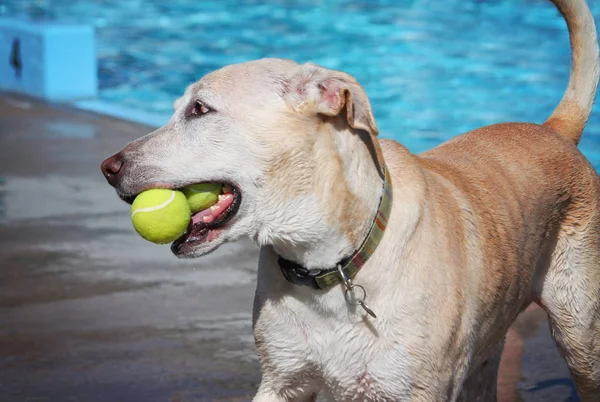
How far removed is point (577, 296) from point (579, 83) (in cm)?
106

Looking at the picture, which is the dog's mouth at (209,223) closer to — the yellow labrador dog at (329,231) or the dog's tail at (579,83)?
the yellow labrador dog at (329,231)

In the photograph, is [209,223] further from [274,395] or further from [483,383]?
[483,383]

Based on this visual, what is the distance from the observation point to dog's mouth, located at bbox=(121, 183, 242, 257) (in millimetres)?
3457

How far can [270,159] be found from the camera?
135 inches

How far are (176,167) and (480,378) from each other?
1893 millimetres

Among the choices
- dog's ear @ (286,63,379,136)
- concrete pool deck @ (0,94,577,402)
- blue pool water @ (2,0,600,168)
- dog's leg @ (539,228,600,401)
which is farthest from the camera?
blue pool water @ (2,0,600,168)

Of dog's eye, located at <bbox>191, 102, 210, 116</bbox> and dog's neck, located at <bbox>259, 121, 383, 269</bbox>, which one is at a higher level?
dog's eye, located at <bbox>191, 102, 210, 116</bbox>

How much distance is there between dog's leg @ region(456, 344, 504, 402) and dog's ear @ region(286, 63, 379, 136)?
1.56 m

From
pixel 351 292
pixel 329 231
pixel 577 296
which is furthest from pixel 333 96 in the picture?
pixel 577 296

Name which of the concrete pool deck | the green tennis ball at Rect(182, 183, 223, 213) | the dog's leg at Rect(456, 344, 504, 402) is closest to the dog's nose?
the green tennis ball at Rect(182, 183, 223, 213)

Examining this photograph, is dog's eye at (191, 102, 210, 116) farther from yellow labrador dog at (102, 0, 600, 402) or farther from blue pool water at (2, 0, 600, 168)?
blue pool water at (2, 0, 600, 168)

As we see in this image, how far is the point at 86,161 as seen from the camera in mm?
8992

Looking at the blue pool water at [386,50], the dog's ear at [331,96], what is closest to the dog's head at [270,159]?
the dog's ear at [331,96]

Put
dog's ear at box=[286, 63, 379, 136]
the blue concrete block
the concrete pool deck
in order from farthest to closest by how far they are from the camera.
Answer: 1. the blue concrete block
2. the concrete pool deck
3. dog's ear at box=[286, 63, 379, 136]
